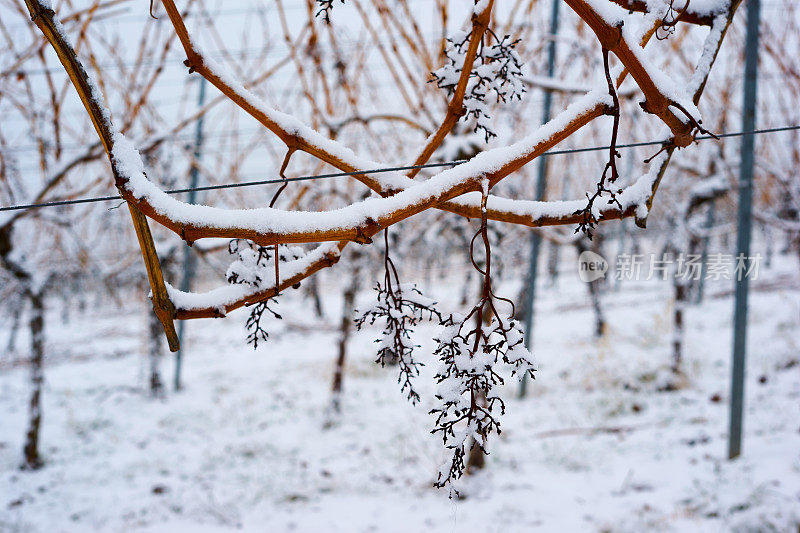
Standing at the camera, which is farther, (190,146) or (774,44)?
(190,146)

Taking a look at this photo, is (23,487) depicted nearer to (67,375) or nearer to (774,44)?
(67,375)

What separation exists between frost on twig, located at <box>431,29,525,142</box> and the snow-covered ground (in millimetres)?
833

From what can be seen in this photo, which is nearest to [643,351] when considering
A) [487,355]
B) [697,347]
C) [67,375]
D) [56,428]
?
[697,347]

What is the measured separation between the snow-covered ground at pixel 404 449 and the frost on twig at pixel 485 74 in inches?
32.8

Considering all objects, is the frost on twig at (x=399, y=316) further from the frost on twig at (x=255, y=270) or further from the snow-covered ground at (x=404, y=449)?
the snow-covered ground at (x=404, y=449)

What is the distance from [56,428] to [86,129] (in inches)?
106

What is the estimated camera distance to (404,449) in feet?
11.7

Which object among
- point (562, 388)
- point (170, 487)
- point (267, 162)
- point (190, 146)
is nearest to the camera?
point (170, 487)

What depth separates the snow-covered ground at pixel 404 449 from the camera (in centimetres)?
261

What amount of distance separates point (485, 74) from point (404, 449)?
3166 mm

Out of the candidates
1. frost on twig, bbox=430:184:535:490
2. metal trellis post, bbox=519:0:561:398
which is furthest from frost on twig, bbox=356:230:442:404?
metal trellis post, bbox=519:0:561:398

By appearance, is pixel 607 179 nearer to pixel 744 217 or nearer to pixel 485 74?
pixel 485 74

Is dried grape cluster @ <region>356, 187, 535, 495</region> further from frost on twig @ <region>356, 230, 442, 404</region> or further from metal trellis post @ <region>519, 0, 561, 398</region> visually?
metal trellis post @ <region>519, 0, 561, 398</region>

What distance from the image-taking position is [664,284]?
37.3 ft
